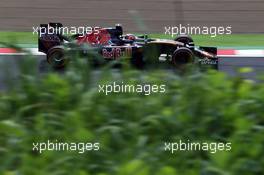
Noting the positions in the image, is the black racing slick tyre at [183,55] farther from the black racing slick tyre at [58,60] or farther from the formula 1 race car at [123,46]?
the black racing slick tyre at [58,60]

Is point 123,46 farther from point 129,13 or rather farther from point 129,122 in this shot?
point 129,13

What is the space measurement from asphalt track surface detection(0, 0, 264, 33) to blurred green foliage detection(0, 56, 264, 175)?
8.28 metres

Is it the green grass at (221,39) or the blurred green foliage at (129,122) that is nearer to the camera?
the blurred green foliage at (129,122)

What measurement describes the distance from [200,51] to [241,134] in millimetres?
4337

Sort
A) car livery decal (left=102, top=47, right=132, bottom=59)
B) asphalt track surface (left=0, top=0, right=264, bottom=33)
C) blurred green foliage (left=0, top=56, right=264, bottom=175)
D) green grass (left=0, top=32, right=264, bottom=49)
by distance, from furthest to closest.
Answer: asphalt track surface (left=0, top=0, right=264, bottom=33) < green grass (left=0, top=32, right=264, bottom=49) < car livery decal (left=102, top=47, right=132, bottom=59) < blurred green foliage (left=0, top=56, right=264, bottom=175)

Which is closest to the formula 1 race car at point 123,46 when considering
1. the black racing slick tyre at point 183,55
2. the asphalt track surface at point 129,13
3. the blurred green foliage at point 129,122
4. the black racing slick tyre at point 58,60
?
the black racing slick tyre at point 183,55

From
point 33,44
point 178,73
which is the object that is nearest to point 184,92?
point 178,73

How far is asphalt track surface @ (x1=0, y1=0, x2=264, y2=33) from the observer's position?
46.5ft

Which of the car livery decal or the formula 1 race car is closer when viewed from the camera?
the car livery decal

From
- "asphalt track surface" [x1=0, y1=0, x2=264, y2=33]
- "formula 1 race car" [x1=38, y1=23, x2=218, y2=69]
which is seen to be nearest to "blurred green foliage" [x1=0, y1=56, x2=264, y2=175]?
"formula 1 race car" [x1=38, y1=23, x2=218, y2=69]

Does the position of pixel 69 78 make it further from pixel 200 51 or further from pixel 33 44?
pixel 33 44

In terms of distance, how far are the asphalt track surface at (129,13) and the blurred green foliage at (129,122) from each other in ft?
27.2

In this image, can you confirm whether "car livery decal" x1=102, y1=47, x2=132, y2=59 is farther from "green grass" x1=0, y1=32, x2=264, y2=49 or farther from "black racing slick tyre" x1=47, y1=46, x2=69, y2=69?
"green grass" x1=0, y1=32, x2=264, y2=49

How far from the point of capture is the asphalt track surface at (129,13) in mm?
14164
